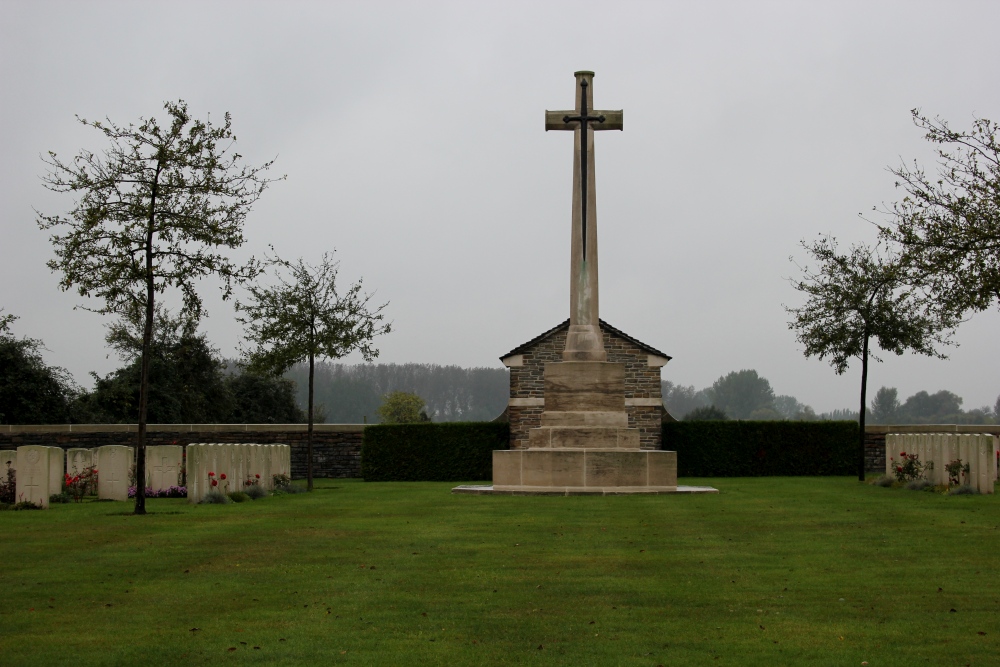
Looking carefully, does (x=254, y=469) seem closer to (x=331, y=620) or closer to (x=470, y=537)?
(x=470, y=537)

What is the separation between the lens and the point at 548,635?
22.2ft

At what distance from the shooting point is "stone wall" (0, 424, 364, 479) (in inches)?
1091

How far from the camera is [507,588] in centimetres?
832

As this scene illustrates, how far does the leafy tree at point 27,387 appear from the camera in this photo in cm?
3409

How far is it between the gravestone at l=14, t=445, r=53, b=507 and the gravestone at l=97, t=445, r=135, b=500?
1.70m

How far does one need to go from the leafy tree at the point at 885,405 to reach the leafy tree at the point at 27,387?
108 m

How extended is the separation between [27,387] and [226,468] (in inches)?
796

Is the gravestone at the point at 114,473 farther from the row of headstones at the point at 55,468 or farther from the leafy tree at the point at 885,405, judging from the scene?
the leafy tree at the point at 885,405

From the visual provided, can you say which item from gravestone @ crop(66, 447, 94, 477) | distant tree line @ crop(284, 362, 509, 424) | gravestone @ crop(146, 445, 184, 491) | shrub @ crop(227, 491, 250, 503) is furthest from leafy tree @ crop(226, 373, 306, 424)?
distant tree line @ crop(284, 362, 509, 424)

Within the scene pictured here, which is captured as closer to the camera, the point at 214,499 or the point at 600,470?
the point at 214,499

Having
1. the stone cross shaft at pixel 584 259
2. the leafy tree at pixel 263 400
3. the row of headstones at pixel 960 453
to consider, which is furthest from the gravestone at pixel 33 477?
the leafy tree at pixel 263 400

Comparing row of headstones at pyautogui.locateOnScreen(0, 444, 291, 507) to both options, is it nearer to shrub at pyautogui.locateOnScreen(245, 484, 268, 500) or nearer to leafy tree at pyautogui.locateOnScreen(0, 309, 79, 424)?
shrub at pyautogui.locateOnScreen(245, 484, 268, 500)

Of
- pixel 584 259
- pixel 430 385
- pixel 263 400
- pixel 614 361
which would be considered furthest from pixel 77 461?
pixel 430 385

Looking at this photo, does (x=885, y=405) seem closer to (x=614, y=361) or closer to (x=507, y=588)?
(x=614, y=361)
